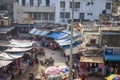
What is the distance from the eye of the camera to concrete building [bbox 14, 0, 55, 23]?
57.8 m

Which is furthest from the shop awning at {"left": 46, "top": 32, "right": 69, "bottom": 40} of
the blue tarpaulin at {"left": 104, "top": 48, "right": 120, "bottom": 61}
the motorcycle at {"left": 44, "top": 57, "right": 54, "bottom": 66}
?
the blue tarpaulin at {"left": 104, "top": 48, "right": 120, "bottom": 61}

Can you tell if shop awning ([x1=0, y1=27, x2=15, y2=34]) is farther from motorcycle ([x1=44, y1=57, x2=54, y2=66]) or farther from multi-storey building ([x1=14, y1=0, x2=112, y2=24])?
motorcycle ([x1=44, y1=57, x2=54, y2=66])

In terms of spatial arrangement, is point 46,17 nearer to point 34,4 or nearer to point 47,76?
point 34,4

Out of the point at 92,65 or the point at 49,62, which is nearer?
the point at 92,65

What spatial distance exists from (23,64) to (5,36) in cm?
1872

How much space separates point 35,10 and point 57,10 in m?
4.39

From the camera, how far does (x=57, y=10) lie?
185ft

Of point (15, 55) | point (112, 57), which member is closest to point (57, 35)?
point (15, 55)

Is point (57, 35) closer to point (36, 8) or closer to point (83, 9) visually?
point (83, 9)

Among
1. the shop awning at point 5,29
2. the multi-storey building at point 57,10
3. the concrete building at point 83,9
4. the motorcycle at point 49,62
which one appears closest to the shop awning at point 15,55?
the motorcycle at point 49,62

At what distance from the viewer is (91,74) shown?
30.9 meters

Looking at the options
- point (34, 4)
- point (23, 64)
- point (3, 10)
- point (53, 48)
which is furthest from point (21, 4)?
point (23, 64)

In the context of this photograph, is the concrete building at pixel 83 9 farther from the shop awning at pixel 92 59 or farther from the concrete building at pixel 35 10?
the shop awning at pixel 92 59

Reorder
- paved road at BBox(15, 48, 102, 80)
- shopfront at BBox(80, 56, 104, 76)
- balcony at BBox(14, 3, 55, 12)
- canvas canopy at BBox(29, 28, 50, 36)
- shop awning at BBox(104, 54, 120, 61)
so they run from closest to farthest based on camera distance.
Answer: shop awning at BBox(104, 54, 120, 61) → paved road at BBox(15, 48, 102, 80) → shopfront at BBox(80, 56, 104, 76) → canvas canopy at BBox(29, 28, 50, 36) → balcony at BBox(14, 3, 55, 12)
